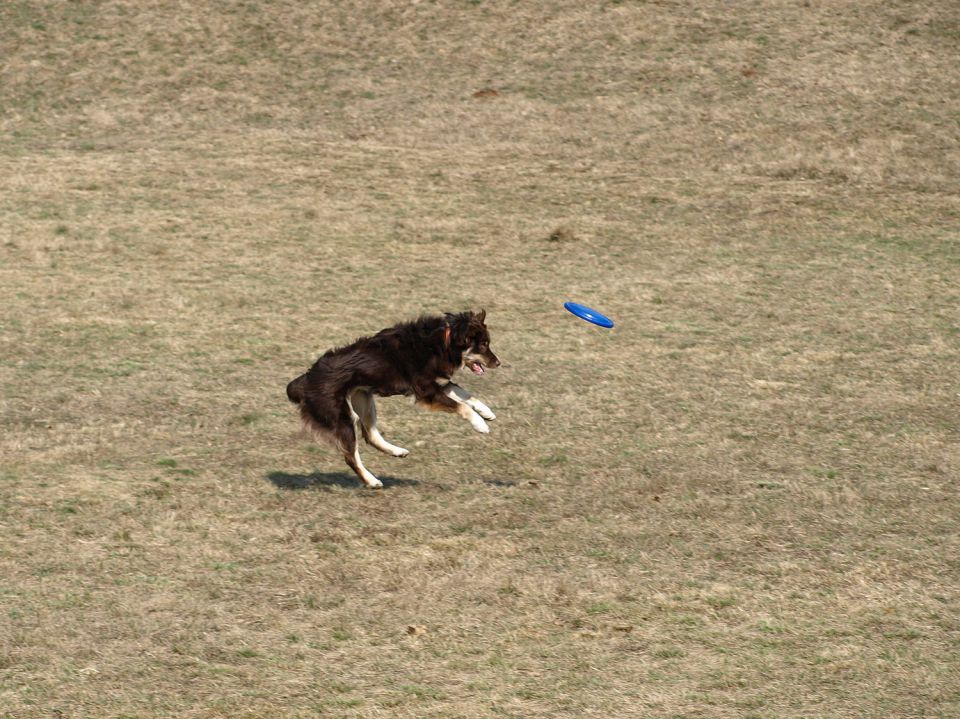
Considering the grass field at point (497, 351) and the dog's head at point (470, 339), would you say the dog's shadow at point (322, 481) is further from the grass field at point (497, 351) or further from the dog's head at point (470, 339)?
the dog's head at point (470, 339)

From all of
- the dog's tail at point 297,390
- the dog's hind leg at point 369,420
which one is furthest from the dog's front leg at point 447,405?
the dog's tail at point 297,390

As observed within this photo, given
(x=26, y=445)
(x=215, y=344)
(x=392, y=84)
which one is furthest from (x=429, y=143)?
(x=26, y=445)

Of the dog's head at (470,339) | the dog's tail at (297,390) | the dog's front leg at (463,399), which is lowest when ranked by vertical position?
the dog's front leg at (463,399)

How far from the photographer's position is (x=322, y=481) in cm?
1103

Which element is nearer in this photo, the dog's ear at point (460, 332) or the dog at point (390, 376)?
the dog at point (390, 376)

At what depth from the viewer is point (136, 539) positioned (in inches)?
377

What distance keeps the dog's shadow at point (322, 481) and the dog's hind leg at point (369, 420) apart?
280mm

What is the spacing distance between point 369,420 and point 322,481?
67 centimetres

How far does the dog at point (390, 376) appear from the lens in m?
10.5

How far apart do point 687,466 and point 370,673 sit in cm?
478

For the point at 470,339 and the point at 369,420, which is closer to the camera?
the point at 470,339

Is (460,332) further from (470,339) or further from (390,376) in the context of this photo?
(390,376)

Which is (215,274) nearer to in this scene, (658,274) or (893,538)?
(658,274)

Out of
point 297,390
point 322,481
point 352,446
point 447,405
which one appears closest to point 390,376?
point 447,405
